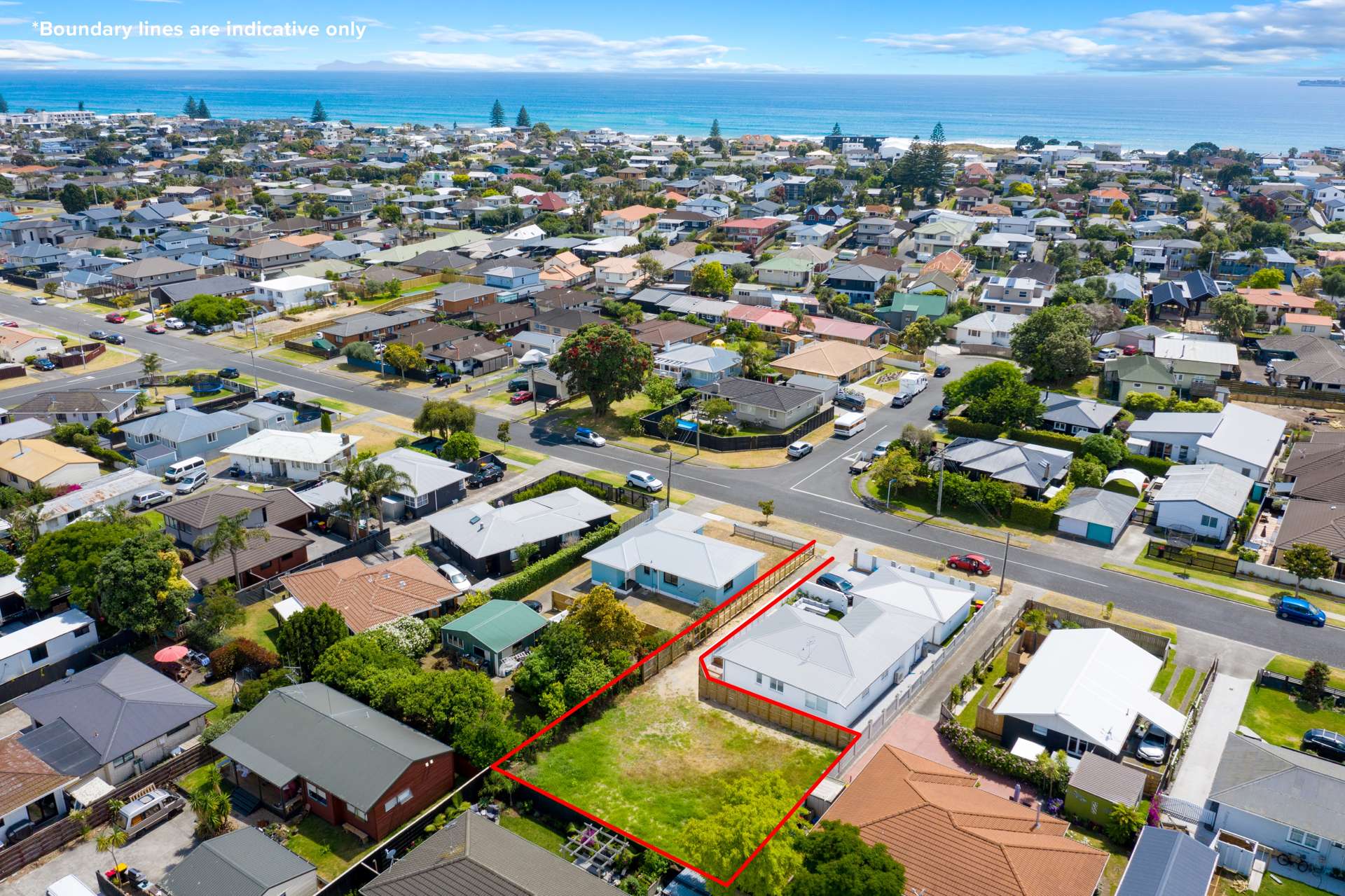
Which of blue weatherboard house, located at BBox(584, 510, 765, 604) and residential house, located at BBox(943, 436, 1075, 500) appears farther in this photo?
residential house, located at BBox(943, 436, 1075, 500)

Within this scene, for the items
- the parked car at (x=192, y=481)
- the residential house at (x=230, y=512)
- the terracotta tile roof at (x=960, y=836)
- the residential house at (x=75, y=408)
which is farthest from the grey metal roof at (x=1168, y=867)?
the residential house at (x=75, y=408)

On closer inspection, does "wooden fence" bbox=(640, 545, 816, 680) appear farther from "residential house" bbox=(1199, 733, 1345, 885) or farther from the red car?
"residential house" bbox=(1199, 733, 1345, 885)

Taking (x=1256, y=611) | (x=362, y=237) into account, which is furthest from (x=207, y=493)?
(x=362, y=237)

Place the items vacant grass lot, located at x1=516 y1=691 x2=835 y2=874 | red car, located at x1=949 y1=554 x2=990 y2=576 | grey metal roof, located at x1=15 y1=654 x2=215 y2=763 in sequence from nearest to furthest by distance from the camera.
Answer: vacant grass lot, located at x1=516 y1=691 x2=835 y2=874, grey metal roof, located at x1=15 y1=654 x2=215 y2=763, red car, located at x1=949 y1=554 x2=990 y2=576

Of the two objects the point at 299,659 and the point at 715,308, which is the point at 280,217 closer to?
the point at 715,308

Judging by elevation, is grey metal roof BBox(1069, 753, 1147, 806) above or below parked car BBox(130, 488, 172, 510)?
above

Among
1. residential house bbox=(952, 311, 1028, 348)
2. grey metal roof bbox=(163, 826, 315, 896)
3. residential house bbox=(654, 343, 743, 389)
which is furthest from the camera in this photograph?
residential house bbox=(952, 311, 1028, 348)

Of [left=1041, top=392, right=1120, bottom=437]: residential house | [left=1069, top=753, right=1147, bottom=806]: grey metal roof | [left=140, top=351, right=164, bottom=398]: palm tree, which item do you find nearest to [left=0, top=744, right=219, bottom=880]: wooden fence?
[left=1069, top=753, right=1147, bottom=806]: grey metal roof
